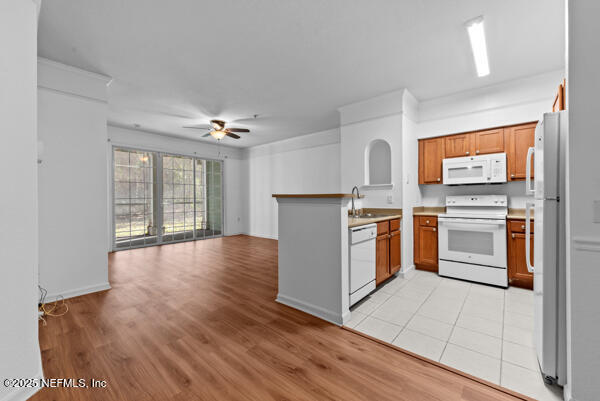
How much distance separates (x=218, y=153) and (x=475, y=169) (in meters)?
6.40

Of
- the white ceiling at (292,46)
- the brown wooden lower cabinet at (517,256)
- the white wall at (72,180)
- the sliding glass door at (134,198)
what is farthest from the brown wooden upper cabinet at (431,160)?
the sliding glass door at (134,198)

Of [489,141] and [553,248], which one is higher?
[489,141]

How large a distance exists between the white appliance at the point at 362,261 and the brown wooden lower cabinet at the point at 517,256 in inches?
74.2

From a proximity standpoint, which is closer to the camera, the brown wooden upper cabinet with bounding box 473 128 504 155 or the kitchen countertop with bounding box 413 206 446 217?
the brown wooden upper cabinet with bounding box 473 128 504 155

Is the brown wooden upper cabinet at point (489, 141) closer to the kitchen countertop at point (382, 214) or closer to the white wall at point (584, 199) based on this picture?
the kitchen countertop at point (382, 214)

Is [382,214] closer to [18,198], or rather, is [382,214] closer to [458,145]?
[458,145]

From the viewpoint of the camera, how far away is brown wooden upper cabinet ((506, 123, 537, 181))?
3.34 m

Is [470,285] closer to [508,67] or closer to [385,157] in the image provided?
[385,157]

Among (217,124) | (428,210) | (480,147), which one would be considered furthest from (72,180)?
(480,147)

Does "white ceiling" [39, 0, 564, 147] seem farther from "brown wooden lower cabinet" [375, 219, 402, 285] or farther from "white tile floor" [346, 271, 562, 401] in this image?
"white tile floor" [346, 271, 562, 401]

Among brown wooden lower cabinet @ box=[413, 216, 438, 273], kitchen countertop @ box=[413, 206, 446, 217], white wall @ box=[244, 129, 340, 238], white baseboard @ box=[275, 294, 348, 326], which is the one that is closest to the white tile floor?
white baseboard @ box=[275, 294, 348, 326]

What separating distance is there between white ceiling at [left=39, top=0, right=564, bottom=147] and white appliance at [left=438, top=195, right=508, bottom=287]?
1790 mm

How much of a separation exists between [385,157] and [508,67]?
1954 mm

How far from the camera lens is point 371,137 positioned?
13.4 ft
